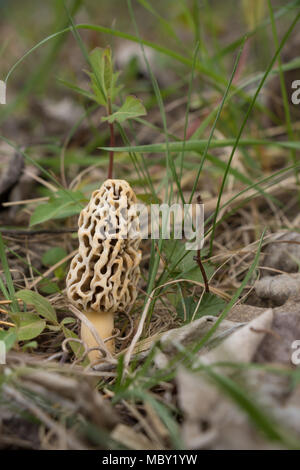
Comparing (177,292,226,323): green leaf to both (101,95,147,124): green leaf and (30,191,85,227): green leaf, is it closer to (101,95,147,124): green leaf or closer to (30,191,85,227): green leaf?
(30,191,85,227): green leaf

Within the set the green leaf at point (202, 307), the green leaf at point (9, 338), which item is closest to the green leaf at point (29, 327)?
the green leaf at point (9, 338)

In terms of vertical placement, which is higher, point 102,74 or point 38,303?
point 102,74

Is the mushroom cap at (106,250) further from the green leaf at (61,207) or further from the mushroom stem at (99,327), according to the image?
the green leaf at (61,207)

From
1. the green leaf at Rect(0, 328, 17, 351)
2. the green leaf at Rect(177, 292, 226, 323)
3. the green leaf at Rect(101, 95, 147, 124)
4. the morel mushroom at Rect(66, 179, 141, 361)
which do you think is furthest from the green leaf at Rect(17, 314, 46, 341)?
the green leaf at Rect(101, 95, 147, 124)

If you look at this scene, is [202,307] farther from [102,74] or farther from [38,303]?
[102,74]

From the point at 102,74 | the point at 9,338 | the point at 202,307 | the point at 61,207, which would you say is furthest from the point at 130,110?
the point at 9,338
